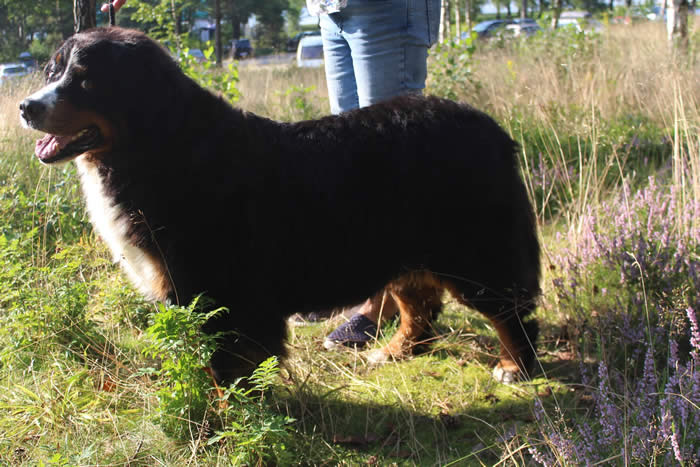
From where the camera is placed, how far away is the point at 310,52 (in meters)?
19.4

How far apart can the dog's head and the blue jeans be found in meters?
1.13

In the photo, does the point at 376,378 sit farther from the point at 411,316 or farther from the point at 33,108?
the point at 33,108

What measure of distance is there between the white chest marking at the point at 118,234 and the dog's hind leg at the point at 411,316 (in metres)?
1.34

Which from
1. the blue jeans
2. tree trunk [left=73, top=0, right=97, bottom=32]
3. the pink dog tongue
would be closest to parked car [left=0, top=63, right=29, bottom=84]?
tree trunk [left=73, top=0, right=97, bottom=32]

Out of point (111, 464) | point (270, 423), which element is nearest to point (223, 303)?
point (270, 423)

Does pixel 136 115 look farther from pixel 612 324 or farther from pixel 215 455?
pixel 612 324

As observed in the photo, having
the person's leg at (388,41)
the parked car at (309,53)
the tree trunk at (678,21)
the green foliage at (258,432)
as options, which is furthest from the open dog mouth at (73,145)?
the parked car at (309,53)

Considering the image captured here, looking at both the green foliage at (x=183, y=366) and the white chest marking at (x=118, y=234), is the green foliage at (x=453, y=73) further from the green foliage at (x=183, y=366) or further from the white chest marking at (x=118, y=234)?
the green foliage at (x=183, y=366)

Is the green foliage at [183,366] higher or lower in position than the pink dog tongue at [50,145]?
lower

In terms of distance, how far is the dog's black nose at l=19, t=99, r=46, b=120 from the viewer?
1.99 m

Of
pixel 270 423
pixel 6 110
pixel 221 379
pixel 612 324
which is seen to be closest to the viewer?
pixel 270 423

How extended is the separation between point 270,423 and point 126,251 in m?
0.88

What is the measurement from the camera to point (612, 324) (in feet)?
9.50

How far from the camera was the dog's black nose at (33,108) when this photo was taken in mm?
1992
